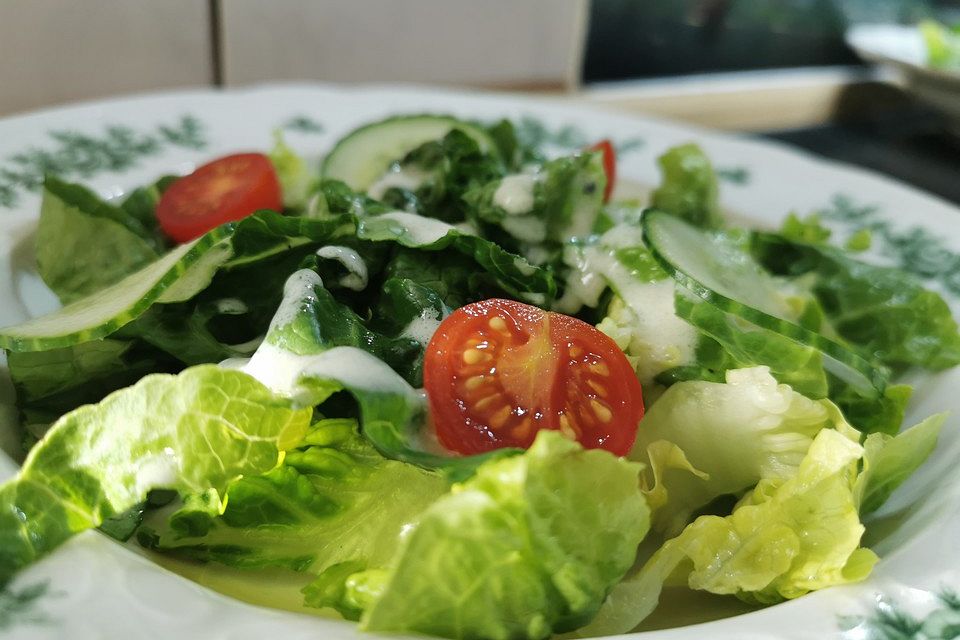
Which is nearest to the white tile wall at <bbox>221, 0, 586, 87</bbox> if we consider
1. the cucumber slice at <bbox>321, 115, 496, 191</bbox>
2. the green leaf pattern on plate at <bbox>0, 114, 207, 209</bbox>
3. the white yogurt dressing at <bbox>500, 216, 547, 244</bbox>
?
the green leaf pattern on plate at <bbox>0, 114, 207, 209</bbox>

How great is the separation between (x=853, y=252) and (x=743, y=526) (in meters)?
0.99

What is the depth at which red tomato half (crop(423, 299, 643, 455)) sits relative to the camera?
115cm

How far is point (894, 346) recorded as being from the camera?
1.71m

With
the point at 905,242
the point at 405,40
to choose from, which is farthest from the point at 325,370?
the point at 405,40

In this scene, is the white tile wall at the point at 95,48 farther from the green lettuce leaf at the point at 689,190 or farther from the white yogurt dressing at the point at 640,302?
the white yogurt dressing at the point at 640,302

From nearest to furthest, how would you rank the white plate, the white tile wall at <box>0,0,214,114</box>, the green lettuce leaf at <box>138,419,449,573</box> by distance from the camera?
the green lettuce leaf at <box>138,419,449,573</box> < the white tile wall at <box>0,0,214,114</box> < the white plate

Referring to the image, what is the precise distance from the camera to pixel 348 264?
138 cm

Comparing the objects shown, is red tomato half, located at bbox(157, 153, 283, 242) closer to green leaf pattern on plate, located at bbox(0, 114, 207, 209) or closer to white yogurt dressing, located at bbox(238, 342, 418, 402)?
green leaf pattern on plate, located at bbox(0, 114, 207, 209)

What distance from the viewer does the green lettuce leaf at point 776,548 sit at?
113 centimetres

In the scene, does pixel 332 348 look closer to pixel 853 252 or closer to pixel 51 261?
pixel 51 261

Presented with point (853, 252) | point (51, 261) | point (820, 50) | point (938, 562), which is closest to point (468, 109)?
point (853, 252)

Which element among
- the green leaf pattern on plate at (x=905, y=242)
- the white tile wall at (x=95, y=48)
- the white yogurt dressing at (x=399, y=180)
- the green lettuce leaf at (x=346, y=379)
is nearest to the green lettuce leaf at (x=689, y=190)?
the green leaf pattern on plate at (x=905, y=242)

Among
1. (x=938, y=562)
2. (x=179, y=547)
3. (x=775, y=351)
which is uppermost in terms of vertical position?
(x=775, y=351)

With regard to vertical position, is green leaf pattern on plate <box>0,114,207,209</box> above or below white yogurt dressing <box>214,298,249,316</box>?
below
